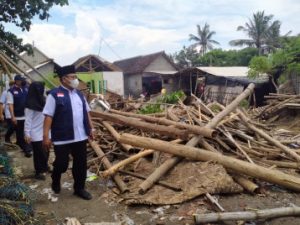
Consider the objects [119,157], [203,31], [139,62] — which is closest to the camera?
[119,157]

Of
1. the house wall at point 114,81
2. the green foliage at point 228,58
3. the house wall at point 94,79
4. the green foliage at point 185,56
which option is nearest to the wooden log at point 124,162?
the house wall at point 94,79

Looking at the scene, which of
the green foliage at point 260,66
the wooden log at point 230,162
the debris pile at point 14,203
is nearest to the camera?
the debris pile at point 14,203

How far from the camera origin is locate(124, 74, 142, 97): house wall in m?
35.2

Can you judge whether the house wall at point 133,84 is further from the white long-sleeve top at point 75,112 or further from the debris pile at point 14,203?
the debris pile at point 14,203

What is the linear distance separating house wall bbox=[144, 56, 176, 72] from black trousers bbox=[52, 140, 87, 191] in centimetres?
3107

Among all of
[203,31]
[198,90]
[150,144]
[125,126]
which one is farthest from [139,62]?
[150,144]

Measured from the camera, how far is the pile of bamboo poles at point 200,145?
5.06 m

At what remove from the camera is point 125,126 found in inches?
316

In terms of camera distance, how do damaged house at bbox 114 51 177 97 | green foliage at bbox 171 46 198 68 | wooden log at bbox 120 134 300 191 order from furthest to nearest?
1. green foliage at bbox 171 46 198 68
2. damaged house at bbox 114 51 177 97
3. wooden log at bbox 120 134 300 191

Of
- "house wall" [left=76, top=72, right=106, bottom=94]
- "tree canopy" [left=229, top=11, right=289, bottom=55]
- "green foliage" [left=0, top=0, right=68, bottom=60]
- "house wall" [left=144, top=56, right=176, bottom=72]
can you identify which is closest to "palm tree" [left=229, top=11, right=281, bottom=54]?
"tree canopy" [left=229, top=11, right=289, bottom=55]

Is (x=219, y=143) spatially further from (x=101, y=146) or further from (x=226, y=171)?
(x=101, y=146)

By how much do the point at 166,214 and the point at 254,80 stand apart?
1865cm

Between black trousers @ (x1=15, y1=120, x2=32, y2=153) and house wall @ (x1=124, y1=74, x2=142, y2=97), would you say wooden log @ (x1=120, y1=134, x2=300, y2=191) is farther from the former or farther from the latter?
house wall @ (x1=124, y1=74, x2=142, y2=97)

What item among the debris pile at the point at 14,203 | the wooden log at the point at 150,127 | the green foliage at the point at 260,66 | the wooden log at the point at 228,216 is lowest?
the wooden log at the point at 228,216
